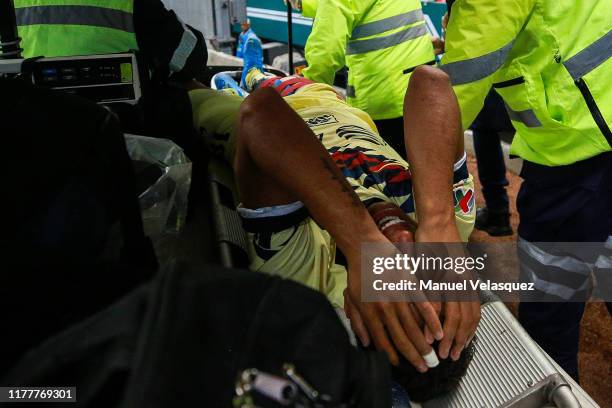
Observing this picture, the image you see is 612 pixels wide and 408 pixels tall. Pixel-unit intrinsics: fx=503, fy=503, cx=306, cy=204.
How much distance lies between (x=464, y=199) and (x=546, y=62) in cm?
51

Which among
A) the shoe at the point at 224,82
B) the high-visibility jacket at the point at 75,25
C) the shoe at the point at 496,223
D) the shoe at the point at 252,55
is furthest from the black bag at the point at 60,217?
the shoe at the point at 252,55

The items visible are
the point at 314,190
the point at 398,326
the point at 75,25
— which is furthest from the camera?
the point at 75,25

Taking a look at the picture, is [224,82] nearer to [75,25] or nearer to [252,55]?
[252,55]

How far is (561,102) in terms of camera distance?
57.4 inches

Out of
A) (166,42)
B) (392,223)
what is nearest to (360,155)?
(392,223)

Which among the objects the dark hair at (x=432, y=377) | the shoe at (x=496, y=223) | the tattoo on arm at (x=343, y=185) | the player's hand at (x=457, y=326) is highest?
the tattoo on arm at (x=343, y=185)

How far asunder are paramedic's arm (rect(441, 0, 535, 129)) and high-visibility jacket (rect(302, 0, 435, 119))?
3.33ft

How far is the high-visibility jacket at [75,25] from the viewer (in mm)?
1767

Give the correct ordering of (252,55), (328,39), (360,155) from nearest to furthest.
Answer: (360,155) < (328,39) < (252,55)

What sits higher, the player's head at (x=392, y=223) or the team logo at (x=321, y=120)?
the player's head at (x=392, y=223)

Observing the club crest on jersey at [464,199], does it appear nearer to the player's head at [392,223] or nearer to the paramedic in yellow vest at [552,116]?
the player's head at [392,223]

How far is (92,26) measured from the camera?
1.79 m

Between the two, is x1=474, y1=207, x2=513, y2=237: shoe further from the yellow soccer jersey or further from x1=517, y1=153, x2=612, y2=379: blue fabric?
the yellow soccer jersey

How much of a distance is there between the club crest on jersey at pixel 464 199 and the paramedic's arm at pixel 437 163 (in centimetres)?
9
